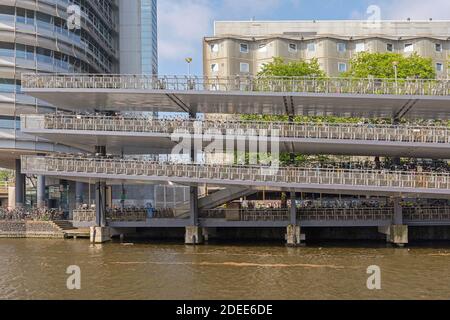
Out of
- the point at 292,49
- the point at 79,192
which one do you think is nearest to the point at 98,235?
the point at 79,192

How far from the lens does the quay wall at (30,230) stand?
1578 inches

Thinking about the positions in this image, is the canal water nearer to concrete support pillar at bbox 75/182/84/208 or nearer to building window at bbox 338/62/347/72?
concrete support pillar at bbox 75/182/84/208

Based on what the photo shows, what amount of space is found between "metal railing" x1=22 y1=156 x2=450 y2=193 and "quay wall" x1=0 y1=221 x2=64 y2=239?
6.90 m

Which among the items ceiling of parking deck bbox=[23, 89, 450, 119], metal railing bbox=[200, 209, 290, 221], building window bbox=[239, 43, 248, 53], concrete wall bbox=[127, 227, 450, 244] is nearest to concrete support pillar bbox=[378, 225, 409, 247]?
concrete wall bbox=[127, 227, 450, 244]

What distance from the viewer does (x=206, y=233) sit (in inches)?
1433

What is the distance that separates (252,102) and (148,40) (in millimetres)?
73952

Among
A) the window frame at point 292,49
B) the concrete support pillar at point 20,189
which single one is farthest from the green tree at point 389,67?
the concrete support pillar at point 20,189

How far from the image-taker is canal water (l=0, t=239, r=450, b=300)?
20.3m

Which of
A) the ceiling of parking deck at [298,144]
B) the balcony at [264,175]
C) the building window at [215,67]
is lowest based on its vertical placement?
the balcony at [264,175]

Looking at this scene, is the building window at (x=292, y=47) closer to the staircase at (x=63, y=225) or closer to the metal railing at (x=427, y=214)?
the metal railing at (x=427, y=214)

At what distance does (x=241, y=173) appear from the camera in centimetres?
3262

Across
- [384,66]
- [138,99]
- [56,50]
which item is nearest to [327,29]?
[384,66]

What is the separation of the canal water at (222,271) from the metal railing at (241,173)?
436 cm

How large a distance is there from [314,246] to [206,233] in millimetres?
7894
